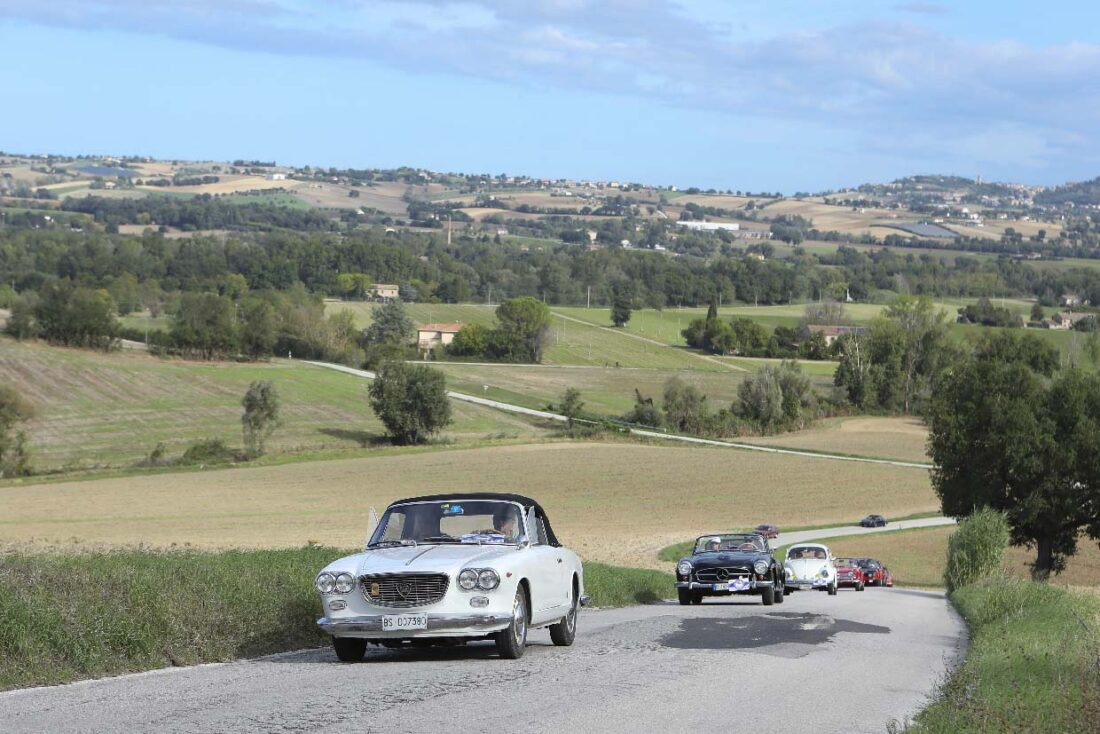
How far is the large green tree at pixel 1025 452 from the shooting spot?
5166 cm

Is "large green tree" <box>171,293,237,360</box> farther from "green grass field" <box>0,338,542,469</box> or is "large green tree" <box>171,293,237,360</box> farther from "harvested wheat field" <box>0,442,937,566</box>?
"harvested wheat field" <box>0,442,937,566</box>

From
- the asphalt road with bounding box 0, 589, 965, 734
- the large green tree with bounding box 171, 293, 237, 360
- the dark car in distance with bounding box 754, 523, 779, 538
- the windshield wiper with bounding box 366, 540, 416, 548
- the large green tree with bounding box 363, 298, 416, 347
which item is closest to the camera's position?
the asphalt road with bounding box 0, 589, 965, 734

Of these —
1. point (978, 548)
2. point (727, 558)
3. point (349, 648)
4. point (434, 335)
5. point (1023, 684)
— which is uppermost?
point (1023, 684)

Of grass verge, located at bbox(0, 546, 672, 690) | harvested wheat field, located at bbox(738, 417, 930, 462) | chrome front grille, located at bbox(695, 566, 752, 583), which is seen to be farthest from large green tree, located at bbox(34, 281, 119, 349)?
grass verge, located at bbox(0, 546, 672, 690)

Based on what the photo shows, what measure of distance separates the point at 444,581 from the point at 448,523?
5.49 feet

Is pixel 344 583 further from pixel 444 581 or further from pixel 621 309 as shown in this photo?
pixel 621 309

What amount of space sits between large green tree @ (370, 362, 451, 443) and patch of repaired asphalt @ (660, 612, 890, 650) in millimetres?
70876

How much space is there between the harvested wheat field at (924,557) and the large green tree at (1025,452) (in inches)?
56.8

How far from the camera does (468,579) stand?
44.0 ft

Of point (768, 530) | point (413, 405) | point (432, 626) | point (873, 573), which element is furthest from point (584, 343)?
point (432, 626)

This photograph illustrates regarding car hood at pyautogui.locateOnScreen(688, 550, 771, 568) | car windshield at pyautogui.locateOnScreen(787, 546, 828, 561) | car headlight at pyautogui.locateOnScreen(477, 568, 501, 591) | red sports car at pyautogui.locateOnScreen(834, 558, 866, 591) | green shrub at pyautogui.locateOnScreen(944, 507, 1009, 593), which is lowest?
red sports car at pyautogui.locateOnScreen(834, 558, 866, 591)

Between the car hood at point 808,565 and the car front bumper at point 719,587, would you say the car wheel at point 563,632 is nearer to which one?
the car front bumper at point 719,587

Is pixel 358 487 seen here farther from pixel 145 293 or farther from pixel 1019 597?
pixel 145 293

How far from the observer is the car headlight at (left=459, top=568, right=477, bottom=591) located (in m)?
13.4
